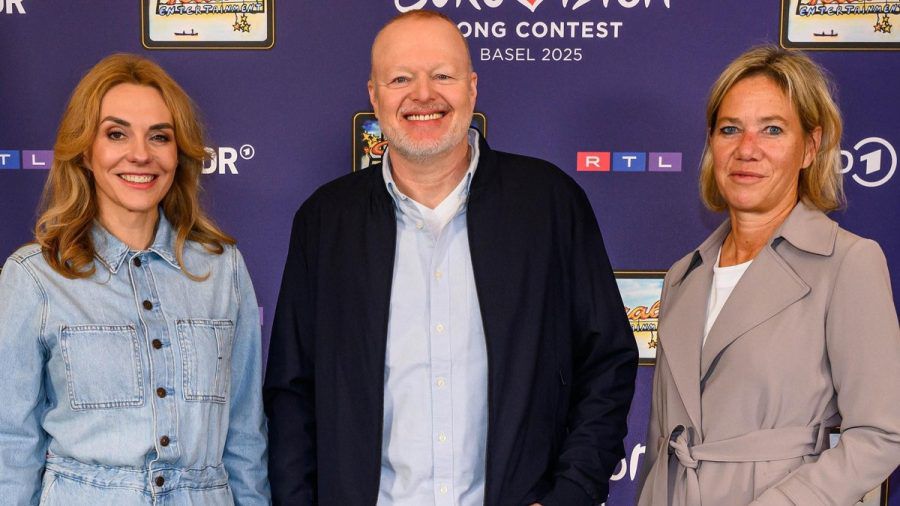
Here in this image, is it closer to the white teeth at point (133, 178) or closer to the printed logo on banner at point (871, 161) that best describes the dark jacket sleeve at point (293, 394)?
the white teeth at point (133, 178)

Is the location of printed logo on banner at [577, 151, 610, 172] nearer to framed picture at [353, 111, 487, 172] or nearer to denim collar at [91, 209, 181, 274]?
framed picture at [353, 111, 487, 172]

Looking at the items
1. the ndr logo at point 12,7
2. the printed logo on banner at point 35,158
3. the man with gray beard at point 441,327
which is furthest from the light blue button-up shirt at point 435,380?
the ndr logo at point 12,7

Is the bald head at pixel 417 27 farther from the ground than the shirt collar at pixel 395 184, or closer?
farther from the ground

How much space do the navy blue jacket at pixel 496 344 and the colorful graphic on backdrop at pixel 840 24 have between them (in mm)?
1222

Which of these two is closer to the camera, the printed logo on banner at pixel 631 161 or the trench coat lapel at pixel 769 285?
the trench coat lapel at pixel 769 285

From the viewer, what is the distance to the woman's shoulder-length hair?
1.99 m

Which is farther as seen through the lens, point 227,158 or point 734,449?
point 227,158

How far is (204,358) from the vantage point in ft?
6.37

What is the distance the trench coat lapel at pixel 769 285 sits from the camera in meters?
1.90

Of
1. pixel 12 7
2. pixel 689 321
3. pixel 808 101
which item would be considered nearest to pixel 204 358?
pixel 689 321

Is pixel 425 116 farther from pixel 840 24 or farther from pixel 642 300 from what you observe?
pixel 840 24

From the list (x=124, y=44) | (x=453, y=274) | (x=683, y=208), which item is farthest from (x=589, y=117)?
(x=124, y=44)

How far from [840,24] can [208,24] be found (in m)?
1.98

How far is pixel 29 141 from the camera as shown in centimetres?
301
